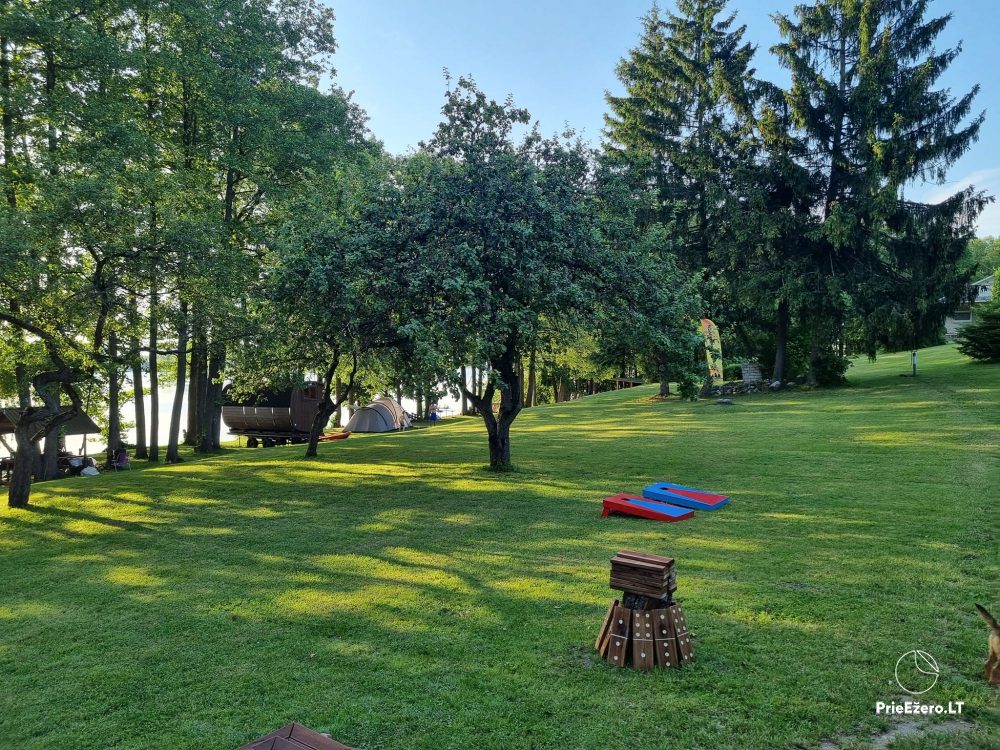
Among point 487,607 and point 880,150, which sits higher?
point 880,150

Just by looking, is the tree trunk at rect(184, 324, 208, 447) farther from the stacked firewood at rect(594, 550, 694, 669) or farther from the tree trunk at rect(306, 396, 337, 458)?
the stacked firewood at rect(594, 550, 694, 669)

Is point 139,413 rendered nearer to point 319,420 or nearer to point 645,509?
point 319,420

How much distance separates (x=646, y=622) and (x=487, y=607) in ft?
6.00

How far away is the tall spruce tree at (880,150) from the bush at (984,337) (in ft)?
20.6

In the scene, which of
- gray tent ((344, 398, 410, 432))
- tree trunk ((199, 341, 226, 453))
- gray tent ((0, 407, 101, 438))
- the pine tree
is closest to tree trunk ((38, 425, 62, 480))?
gray tent ((0, 407, 101, 438))

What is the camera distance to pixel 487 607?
6133 mm

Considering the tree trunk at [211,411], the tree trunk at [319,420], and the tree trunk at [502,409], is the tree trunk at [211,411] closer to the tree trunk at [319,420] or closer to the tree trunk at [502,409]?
the tree trunk at [319,420]

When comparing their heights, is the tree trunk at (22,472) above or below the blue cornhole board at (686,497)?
above

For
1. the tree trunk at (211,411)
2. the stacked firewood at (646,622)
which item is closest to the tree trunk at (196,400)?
the tree trunk at (211,411)

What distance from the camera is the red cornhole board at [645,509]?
9438 mm

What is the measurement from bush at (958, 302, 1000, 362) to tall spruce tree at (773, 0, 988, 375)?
629 centimetres

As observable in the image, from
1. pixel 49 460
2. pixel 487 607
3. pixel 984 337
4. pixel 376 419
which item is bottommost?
pixel 487 607

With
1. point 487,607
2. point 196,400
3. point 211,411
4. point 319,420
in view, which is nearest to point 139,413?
point 196,400

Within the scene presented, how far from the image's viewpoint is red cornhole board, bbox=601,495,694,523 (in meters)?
9.44
